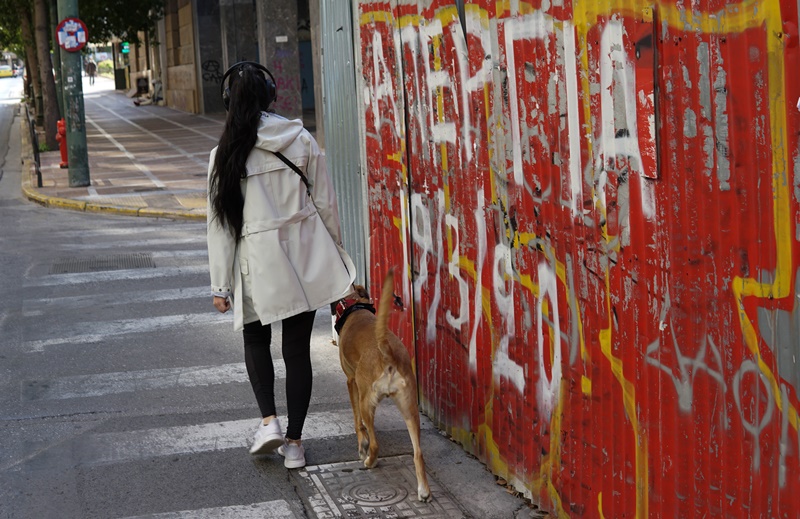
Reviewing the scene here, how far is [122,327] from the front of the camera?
8.52m

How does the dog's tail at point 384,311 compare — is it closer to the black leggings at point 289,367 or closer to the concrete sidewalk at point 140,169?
the black leggings at point 289,367

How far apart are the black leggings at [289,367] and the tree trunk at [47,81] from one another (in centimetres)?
2432

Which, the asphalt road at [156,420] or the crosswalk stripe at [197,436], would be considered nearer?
the asphalt road at [156,420]

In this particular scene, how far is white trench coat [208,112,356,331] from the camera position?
5.05 meters

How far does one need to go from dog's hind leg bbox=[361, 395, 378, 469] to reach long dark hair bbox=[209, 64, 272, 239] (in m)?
1.03

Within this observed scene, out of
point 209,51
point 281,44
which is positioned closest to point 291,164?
point 281,44

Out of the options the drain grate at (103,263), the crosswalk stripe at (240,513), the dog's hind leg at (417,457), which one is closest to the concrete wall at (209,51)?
the drain grate at (103,263)

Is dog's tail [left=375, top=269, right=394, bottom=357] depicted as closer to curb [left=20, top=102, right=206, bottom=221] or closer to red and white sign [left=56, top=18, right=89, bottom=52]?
curb [left=20, top=102, right=206, bottom=221]

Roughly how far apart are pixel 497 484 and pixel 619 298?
1.55 metres

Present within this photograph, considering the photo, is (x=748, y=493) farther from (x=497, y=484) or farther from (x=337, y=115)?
(x=337, y=115)

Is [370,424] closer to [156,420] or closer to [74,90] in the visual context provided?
[156,420]

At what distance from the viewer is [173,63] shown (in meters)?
49.0

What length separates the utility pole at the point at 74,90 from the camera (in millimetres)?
18812

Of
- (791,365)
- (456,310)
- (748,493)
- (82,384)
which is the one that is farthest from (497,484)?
(82,384)
